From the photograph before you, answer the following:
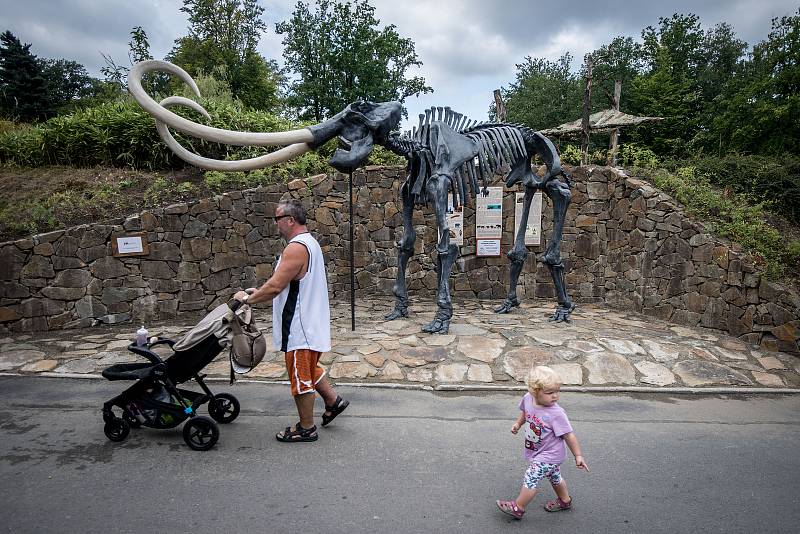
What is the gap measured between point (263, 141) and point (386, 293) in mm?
5255

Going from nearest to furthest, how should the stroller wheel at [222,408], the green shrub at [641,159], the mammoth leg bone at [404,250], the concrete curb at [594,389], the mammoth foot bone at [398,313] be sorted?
1. the stroller wheel at [222,408]
2. the concrete curb at [594,389]
3. the mammoth leg bone at [404,250]
4. the mammoth foot bone at [398,313]
5. the green shrub at [641,159]

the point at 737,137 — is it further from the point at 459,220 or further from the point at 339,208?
the point at 339,208

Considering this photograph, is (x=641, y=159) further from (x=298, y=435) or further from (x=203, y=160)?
(x=298, y=435)

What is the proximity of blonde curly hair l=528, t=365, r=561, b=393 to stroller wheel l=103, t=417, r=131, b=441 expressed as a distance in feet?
10.5

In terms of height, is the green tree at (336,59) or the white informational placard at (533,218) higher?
the green tree at (336,59)

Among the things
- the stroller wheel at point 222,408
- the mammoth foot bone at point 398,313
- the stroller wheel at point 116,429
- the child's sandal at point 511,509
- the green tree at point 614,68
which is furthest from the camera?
the green tree at point 614,68

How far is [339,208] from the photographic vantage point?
8773mm

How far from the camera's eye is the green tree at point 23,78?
68.0 ft

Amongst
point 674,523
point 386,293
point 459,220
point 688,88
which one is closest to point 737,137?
point 688,88

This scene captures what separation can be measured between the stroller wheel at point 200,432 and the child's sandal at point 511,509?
2180 mm

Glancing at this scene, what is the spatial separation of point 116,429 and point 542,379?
3.38 metres

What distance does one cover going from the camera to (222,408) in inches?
159

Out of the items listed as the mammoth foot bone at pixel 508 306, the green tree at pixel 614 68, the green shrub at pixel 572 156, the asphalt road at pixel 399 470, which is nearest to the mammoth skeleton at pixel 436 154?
the mammoth foot bone at pixel 508 306

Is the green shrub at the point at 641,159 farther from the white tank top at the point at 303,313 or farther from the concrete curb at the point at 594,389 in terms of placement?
the white tank top at the point at 303,313
